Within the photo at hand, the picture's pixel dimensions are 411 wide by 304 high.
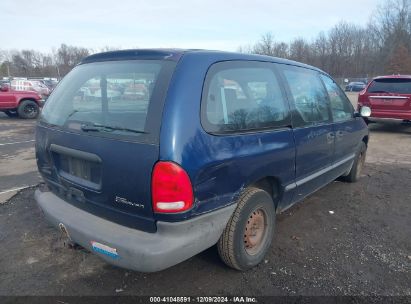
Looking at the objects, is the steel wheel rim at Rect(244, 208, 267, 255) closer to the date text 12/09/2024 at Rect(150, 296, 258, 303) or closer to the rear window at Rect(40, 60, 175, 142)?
the date text 12/09/2024 at Rect(150, 296, 258, 303)

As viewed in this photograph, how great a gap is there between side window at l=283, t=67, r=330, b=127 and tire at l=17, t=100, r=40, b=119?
14106mm

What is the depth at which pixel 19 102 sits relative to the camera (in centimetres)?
1456

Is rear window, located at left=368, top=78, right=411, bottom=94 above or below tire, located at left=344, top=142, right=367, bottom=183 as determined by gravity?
above

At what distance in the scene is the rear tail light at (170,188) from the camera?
7.08 feet

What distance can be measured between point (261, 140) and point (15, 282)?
234cm

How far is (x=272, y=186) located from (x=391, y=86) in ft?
27.4

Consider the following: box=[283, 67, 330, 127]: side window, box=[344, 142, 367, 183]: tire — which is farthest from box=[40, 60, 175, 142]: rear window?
box=[344, 142, 367, 183]: tire

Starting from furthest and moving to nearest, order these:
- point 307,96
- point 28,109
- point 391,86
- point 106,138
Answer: point 28,109 < point 391,86 < point 307,96 < point 106,138

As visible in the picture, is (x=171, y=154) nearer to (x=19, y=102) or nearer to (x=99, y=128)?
(x=99, y=128)

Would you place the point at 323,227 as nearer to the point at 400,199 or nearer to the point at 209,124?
the point at 400,199

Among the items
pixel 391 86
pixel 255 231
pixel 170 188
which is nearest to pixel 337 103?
pixel 255 231

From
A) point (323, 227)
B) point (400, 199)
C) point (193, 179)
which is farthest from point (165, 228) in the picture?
point (400, 199)

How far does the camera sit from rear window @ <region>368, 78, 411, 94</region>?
9391 mm

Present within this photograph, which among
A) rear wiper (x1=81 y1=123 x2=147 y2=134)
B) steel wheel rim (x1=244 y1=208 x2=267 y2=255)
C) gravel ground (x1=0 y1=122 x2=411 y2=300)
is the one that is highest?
rear wiper (x1=81 y1=123 x2=147 y2=134)
